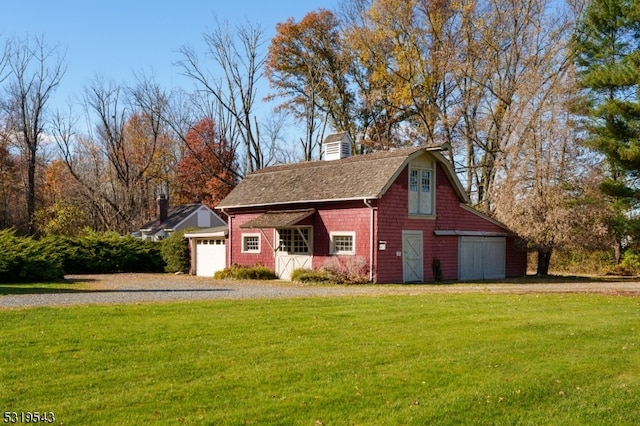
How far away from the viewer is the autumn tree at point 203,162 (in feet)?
170

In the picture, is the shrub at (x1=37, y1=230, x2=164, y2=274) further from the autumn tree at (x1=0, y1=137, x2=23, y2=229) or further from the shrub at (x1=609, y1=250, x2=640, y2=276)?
the shrub at (x1=609, y1=250, x2=640, y2=276)

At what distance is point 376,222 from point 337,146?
645cm

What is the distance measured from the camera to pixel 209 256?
1214 inches

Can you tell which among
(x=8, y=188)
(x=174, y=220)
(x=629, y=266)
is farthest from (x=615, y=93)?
(x=8, y=188)

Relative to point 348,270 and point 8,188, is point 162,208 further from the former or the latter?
point 348,270

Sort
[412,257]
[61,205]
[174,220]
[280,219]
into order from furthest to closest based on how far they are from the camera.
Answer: [61,205] → [174,220] → [280,219] → [412,257]

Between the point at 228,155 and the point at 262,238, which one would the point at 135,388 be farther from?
the point at 228,155

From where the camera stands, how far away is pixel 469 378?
25.6 feet

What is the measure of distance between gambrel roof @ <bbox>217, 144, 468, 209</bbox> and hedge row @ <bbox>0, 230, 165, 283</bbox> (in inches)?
268

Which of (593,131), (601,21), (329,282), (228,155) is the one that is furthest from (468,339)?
(228,155)

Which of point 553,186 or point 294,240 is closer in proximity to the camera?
point 294,240

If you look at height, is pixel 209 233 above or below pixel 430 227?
below

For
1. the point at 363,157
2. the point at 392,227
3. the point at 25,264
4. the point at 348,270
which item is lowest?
the point at 348,270

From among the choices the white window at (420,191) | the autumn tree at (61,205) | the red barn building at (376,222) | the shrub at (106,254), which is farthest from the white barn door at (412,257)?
the autumn tree at (61,205)
